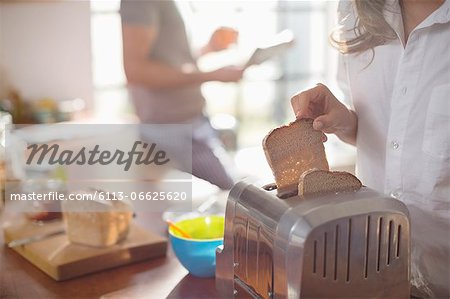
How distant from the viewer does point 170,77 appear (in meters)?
2.11

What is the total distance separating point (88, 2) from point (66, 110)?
2.40 ft

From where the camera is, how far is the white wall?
12.4 feet

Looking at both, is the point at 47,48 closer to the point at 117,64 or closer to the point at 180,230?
the point at 117,64

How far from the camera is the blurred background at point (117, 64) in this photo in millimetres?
3791

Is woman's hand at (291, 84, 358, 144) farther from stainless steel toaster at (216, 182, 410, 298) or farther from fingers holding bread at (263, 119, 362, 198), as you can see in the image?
stainless steel toaster at (216, 182, 410, 298)

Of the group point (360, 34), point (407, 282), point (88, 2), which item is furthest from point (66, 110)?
point (407, 282)

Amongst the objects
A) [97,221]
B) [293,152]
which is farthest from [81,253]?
[293,152]

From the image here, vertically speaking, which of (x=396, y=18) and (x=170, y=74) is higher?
(x=396, y=18)

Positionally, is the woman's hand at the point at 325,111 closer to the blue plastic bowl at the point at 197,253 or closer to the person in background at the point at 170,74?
the blue plastic bowl at the point at 197,253

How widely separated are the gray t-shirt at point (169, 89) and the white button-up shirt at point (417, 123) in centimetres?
104

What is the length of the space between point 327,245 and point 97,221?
0.61 m

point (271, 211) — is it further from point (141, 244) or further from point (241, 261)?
point (141, 244)

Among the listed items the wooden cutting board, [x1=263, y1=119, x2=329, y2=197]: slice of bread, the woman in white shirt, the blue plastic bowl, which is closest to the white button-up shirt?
the woman in white shirt

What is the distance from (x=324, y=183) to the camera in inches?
34.7
